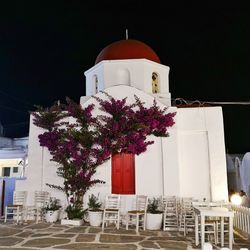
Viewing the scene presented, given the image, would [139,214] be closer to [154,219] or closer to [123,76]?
[154,219]

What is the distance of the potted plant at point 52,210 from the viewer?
1059cm

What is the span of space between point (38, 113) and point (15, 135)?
17930mm

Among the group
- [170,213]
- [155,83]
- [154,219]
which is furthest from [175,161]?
[155,83]

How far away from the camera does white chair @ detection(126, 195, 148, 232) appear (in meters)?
9.31

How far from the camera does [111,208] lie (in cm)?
1015

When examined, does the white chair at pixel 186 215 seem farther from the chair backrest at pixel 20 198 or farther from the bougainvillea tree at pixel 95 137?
the chair backrest at pixel 20 198

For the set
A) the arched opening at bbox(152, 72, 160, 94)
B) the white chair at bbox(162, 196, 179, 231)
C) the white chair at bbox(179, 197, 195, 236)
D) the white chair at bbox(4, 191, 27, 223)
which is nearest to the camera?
the white chair at bbox(179, 197, 195, 236)

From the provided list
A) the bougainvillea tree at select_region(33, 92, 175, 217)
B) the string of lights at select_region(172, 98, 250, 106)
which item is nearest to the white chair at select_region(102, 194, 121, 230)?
the bougainvillea tree at select_region(33, 92, 175, 217)

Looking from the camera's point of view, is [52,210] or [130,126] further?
[130,126]

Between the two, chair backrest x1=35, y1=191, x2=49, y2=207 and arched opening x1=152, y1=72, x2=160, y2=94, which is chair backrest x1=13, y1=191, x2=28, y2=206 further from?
arched opening x1=152, y1=72, x2=160, y2=94

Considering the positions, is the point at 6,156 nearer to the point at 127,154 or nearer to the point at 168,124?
the point at 127,154

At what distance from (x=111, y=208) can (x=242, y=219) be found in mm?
4163

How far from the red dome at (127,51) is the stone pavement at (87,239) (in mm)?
7032

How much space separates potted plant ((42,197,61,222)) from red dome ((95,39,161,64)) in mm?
6269
